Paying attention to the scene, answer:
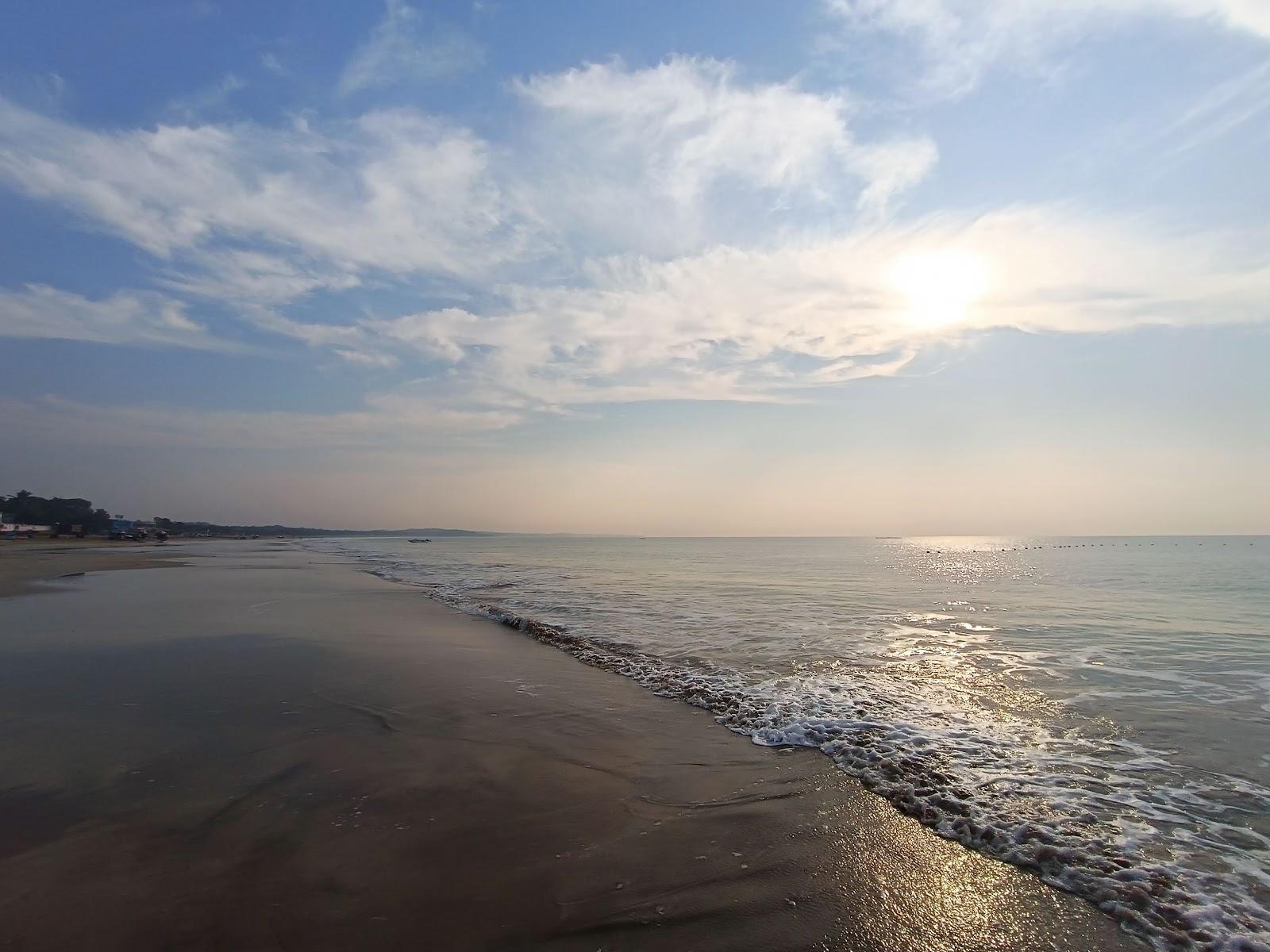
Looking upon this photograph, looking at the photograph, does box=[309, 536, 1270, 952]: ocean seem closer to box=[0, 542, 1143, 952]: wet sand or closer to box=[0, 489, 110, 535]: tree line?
box=[0, 542, 1143, 952]: wet sand

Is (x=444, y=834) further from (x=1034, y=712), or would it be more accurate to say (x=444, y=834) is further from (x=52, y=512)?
(x=52, y=512)

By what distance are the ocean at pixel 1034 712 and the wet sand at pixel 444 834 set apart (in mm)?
755

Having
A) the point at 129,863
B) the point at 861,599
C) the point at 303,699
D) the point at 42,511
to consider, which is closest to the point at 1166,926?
the point at 129,863

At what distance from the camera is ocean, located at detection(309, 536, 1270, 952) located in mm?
5008

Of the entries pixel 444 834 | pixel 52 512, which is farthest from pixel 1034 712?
pixel 52 512

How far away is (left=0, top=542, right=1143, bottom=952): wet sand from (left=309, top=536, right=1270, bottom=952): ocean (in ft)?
2.48

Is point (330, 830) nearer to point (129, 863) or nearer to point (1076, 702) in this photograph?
point (129, 863)

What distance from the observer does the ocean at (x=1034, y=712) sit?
5.01 m

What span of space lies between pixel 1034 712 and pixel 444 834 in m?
8.89

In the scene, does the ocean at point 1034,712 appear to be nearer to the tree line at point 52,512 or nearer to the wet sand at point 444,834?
the wet sand at point 444,834

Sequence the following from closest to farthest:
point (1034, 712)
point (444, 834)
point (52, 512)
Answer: point (444, 834)
point (1034, 712)
point (52, 512)

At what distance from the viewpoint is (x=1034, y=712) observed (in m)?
9.24

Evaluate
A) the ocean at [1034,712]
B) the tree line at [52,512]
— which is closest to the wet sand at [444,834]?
the ocean at [1034,712]

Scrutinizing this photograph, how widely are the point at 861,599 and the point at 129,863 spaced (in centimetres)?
2477
